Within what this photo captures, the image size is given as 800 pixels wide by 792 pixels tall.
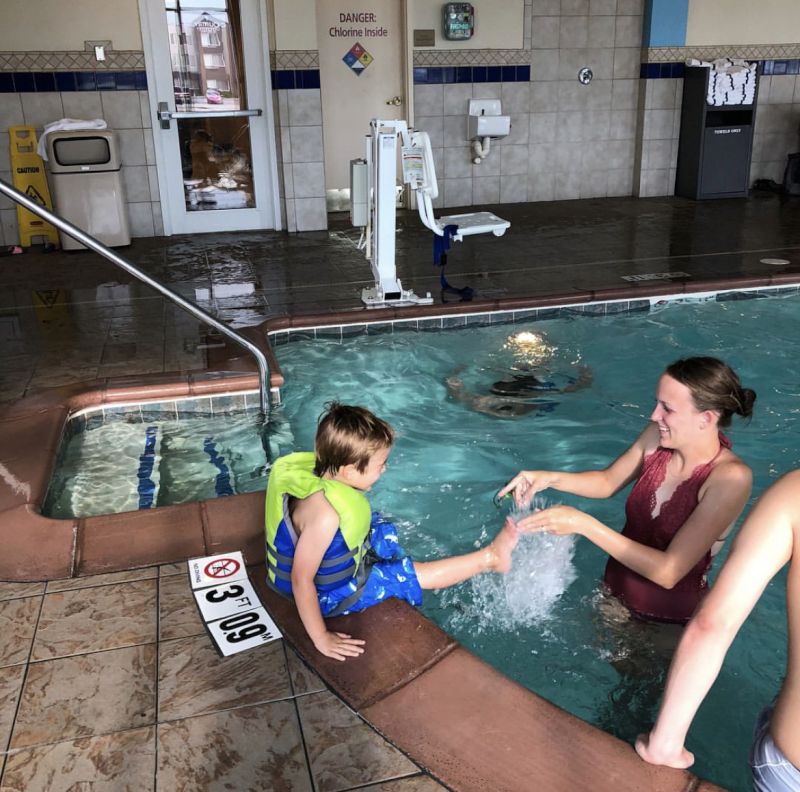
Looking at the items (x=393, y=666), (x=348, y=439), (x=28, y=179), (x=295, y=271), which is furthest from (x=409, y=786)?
(x=28, y=179)

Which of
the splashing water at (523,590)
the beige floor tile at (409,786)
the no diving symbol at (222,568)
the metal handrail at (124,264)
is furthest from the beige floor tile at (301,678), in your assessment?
the metal handrail at (124,264)

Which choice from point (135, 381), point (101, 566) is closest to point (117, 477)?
point (135, 381)

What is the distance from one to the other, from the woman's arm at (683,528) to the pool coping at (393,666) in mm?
400

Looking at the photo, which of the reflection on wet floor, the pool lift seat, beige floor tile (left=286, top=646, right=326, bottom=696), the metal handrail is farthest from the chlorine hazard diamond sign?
beige floor tile (left=286, top=646, right=326, bottom=696)

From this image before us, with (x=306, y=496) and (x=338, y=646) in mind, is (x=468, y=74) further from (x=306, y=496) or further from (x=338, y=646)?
(x=338, y=646)

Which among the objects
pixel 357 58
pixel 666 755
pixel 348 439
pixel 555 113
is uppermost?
pixel 357 58

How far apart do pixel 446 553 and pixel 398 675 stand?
131 cm

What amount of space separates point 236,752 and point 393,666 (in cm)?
44

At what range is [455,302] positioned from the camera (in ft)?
17.8

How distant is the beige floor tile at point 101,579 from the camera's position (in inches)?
95.3

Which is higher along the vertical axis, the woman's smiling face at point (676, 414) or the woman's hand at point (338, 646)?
the woman's smiling face at point (676, 414)

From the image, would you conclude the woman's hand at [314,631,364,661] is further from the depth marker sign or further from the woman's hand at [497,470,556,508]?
the woman's hand at [497,470,556,508]

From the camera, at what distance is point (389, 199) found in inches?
201

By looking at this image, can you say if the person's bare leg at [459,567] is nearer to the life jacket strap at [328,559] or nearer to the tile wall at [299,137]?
the life jacket strap at [328,559]
